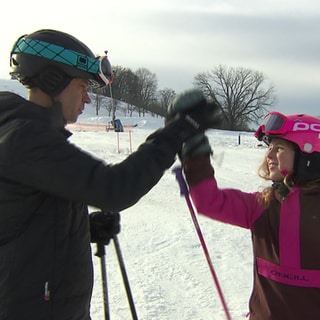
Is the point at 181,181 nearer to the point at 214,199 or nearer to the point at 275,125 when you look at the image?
the point at 214,199

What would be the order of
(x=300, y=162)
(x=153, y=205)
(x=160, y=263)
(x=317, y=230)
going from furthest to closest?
(x=153, y=205) → (x=160, y=263) → (x=300, y=162) → (x=317, y=230)

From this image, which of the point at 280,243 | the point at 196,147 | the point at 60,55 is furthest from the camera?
the point at 280,243

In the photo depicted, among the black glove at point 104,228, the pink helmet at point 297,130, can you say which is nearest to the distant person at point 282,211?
the pink helmet at point 297,130

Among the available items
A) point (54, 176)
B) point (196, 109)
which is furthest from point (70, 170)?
point (196, 109)

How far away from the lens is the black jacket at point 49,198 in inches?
55.6

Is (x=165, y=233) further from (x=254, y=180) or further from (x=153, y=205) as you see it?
(x=254, y=180)

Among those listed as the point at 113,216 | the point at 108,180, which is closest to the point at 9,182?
the point at 108,180

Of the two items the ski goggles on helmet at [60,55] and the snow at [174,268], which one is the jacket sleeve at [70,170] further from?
the snow at [174,268]

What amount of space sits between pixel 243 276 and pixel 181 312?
0.99 m

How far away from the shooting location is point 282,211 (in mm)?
2049

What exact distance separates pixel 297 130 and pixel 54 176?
1311 mm

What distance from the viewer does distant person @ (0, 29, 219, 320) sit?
4.66ft

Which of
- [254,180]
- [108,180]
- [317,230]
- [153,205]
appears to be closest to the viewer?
[108,180]

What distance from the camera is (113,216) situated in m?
2.25
